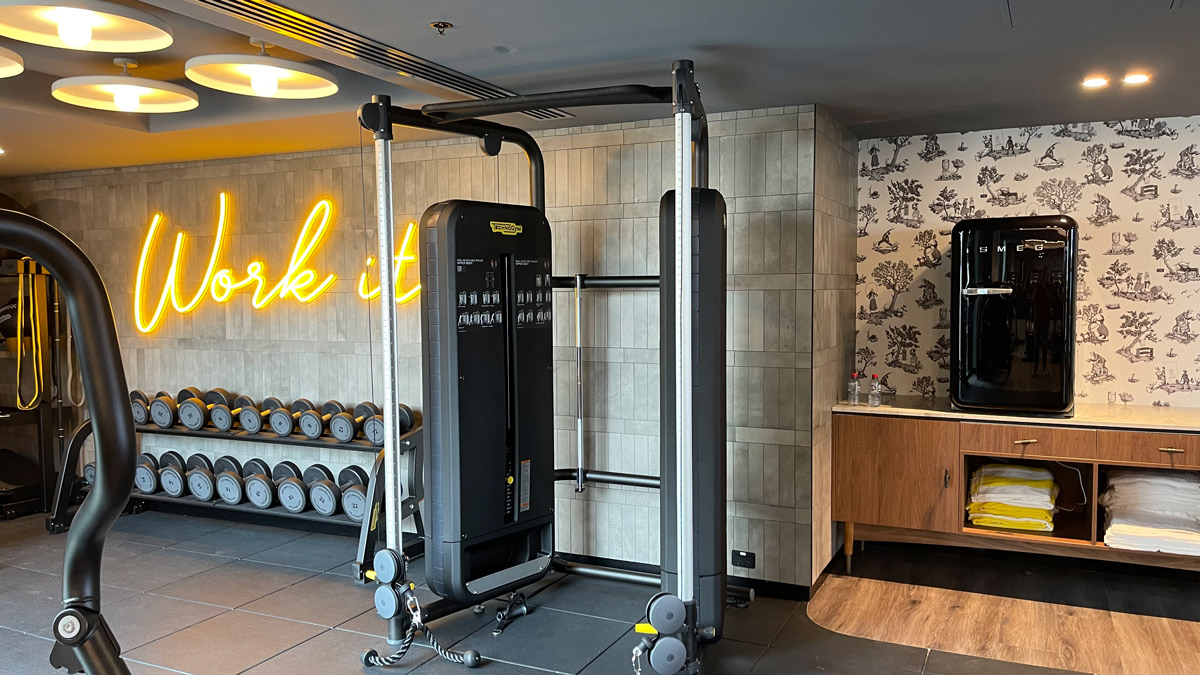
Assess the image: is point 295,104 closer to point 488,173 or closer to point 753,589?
point 488,173

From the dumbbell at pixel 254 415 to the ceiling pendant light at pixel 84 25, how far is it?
275 cm

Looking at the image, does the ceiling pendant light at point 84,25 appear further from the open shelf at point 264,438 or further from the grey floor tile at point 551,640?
the grey floor tile at point 551,640

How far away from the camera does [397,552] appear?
12.0 ft

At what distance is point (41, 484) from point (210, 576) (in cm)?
245

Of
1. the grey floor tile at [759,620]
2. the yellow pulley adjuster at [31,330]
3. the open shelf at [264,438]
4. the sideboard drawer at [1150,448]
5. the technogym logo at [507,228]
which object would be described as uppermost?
the technogym logo at [507,228]

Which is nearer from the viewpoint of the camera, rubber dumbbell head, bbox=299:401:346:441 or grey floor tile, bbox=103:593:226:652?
grey floor tile, bbox=103:593:226:652

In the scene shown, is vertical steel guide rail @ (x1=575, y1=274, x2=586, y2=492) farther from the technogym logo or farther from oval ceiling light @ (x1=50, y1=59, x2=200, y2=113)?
oval ceiling light @ (x1=50, y1=59, x2=200, y2=113)

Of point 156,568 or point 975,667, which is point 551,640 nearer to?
point 975,667

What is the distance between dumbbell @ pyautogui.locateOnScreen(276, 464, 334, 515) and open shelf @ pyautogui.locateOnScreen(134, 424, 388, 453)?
0.17m

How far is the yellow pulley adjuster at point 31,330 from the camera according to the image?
20.2ft

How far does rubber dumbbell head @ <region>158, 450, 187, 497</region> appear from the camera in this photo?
5.92 meters

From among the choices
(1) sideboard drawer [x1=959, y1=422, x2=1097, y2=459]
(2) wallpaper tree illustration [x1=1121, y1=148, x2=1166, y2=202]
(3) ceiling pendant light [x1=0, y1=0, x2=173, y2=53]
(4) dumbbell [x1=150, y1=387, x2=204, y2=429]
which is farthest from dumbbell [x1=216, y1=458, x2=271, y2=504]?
(2) wallpaper tree illustration [x1=1121, y1=148, x2=1166, y2=202]

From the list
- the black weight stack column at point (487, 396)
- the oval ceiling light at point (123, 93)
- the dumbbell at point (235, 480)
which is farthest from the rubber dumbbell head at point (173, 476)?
the black weight stack column at point (487, 396)

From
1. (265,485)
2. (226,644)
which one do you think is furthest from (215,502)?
(226,644)
